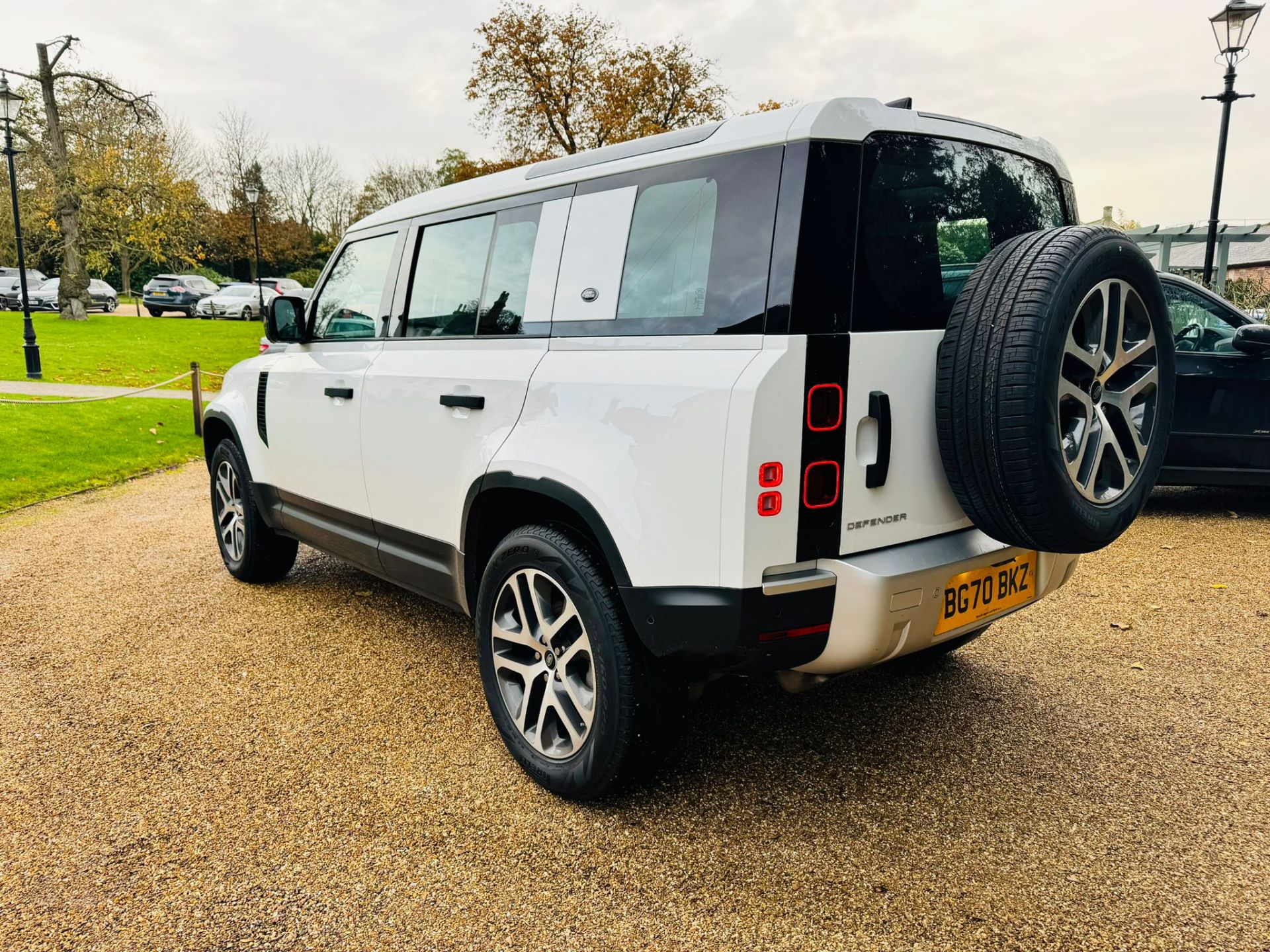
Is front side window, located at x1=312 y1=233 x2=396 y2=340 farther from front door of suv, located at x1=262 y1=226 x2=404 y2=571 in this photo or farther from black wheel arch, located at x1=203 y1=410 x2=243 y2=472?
black wheel arch, located at x1=203 y1=410 x2=243 y2=472

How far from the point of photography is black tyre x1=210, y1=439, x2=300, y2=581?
4.93 metres

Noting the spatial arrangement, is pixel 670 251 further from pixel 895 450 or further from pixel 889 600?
pixel 889 600

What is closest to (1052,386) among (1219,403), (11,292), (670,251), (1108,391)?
(1108,391)

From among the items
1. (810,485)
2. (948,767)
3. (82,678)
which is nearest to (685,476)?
(810,485)

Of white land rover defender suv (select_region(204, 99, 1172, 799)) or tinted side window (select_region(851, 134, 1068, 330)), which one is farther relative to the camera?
tinted side window (select_region(851, 134, 1068, 330))

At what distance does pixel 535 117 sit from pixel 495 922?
29.3m

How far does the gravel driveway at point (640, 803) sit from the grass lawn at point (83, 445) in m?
4.03

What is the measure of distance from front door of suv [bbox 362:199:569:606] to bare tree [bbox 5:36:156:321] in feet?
80.5

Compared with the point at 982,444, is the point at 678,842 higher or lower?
lower

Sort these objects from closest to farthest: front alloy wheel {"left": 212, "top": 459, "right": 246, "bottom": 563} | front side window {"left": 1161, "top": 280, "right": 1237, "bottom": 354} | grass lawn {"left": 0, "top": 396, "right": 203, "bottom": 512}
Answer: front alloy wheel {"left": 212, "top": 459, "right": 246, "bottom": 563} → front side window {"left": 1161, "top": 280, "right": 1237, "bottom": 354} → grass lawn {"left": 0, "top": 396, "right": 203, "bottom": 512}

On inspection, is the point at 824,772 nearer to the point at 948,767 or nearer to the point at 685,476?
the point at 948,767

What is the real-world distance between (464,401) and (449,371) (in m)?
0.21

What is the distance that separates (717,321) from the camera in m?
2.38

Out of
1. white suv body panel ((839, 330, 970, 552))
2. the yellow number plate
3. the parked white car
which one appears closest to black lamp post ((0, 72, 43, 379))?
the parked white car
